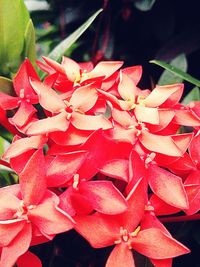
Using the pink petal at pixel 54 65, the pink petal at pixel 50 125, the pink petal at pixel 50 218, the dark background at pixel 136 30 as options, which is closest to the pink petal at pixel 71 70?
the pink petal at pixel 54 65

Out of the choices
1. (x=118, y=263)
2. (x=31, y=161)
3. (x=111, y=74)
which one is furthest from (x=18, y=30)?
(x=118, y=263)

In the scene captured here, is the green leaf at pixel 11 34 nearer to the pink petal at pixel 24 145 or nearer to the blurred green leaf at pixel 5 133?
the blurred green leaf at pixel 5 133

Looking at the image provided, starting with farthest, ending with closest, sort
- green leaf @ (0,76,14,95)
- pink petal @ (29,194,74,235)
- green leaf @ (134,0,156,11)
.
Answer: green leaf @ (134,0,156,11) < green leaf @ (0,76,14,95) < pink petal @ (29,194,74,235)

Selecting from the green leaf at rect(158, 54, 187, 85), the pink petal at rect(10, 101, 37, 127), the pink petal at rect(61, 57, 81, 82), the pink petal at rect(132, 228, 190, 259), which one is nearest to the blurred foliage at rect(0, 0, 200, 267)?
the green leaf at rect(158, 54, 187, 85)

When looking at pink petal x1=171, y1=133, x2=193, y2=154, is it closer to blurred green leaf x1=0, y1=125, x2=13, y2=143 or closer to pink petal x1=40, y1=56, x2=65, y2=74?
pink petal x1=40, y1=56, x2=65, y2=74

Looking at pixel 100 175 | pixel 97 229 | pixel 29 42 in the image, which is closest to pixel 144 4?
pixel 29 42

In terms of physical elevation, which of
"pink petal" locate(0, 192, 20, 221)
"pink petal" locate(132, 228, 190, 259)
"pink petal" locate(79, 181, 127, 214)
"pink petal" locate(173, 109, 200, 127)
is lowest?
"pink petal" locate(132, 228, 190, 259)
